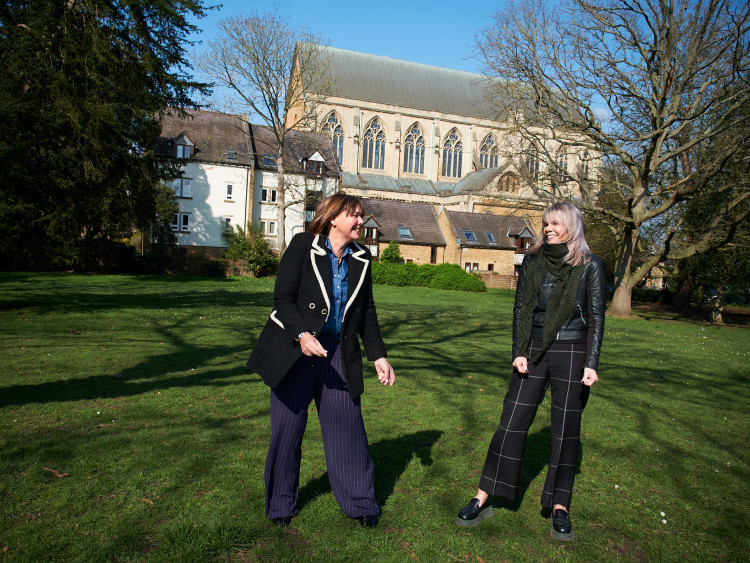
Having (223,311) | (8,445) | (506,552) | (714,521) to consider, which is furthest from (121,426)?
(223,311)

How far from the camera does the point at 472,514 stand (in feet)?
11.8

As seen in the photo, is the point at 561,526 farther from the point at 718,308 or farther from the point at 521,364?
the point at 718,308

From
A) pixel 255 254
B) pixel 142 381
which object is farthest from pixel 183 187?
pixel 142 381

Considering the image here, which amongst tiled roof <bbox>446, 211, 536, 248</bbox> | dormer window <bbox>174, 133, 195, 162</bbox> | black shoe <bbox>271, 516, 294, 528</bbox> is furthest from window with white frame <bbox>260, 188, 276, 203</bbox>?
black shoe <bbox>271, 516, 294, 528</bbox>

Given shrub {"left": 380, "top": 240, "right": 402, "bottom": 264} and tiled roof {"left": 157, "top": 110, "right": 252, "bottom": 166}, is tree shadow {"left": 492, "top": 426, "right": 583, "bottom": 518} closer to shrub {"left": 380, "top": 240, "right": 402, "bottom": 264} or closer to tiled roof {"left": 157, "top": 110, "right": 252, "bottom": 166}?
shrub {"left": 380, "top": 240, "right": 402, "bottom": 264}

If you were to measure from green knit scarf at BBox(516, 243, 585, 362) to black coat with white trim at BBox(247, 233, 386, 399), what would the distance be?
119cm

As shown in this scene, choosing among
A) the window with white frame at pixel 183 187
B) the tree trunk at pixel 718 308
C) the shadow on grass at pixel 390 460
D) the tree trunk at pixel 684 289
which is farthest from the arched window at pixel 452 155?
the shadow on grass at pixel 390 460

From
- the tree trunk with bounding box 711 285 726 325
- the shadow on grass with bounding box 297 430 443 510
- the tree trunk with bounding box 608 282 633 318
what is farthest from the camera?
the tree trunk with bounding box 711 285 726 325

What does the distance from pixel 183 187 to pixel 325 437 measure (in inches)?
1678

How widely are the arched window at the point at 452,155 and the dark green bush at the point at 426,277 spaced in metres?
28.8

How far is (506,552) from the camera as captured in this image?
3.31m

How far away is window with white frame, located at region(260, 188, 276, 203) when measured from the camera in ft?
150

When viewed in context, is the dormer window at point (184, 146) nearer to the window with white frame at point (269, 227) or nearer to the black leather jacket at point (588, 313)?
the window with white frame at point (269, 227)

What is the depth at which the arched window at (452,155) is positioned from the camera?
2584 inches
